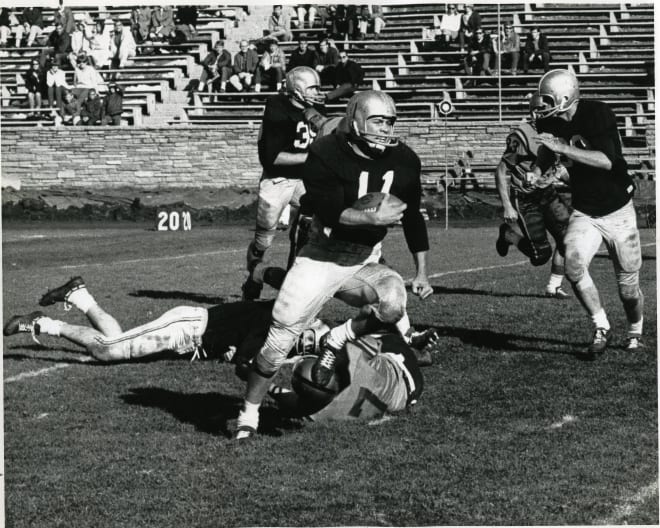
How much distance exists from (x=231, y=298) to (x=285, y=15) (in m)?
15.2

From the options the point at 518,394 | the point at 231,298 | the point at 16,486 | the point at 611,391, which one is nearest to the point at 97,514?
the point at 16,486

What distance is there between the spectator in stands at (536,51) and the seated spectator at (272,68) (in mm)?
4843

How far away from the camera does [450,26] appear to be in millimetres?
23906

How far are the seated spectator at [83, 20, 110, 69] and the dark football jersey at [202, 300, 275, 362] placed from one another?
18.8 m

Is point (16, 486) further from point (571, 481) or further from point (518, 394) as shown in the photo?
point (518, 394)

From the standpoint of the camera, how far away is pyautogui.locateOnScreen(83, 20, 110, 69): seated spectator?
82.3 ft

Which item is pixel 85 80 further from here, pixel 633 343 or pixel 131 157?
pixel 633 343

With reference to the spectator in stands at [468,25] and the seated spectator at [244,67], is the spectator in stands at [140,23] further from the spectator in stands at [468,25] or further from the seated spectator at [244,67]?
the spectator in stands at [468,25]

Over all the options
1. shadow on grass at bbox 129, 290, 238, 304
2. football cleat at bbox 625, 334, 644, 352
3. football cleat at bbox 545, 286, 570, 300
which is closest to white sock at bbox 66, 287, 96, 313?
shadow on grass at bbox 129, 290, 238, 304

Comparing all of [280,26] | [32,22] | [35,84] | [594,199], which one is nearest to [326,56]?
[280,26]

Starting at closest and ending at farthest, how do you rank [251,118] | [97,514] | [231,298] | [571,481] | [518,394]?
[97,514] → [571,481] → [518,394] → [231,298] → [251,118]

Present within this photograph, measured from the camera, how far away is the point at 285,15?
2483cm

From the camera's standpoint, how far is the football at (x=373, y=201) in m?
5.51

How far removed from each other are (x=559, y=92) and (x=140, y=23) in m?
18.6
